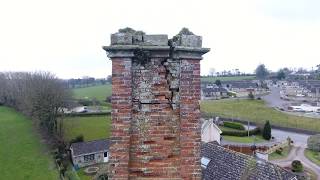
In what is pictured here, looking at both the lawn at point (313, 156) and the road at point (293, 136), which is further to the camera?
the road at point (293, 136)

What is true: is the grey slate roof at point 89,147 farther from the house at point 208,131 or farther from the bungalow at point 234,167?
the bungalow at point 234,167

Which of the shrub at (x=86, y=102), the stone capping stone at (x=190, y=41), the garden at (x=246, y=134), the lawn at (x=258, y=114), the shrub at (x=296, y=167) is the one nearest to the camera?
the stone capping stone at (x=190, y=41)

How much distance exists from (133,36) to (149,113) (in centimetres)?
124

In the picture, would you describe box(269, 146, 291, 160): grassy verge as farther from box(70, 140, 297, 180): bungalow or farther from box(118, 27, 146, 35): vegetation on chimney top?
box(118, 27, 146, 35): vegetation on chimney top

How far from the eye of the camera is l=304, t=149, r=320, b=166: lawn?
31.5 m

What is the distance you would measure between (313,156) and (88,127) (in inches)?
1141

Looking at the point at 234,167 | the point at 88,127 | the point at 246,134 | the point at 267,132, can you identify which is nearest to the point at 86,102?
the point at 88,127

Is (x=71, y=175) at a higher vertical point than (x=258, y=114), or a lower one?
lower

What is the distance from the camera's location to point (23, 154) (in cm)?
3534

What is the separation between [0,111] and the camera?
2414 inches

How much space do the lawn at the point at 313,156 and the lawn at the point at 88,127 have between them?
20887 mm

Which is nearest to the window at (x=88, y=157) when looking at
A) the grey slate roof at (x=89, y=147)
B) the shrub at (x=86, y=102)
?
the grey slate roof at (x=89, y=147)

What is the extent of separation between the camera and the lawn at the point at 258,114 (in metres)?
49.8

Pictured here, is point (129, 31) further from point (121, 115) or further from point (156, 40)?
point (121, 115)
